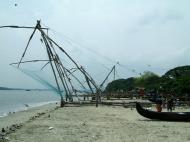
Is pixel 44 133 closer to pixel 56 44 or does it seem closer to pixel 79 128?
pixel 79 128

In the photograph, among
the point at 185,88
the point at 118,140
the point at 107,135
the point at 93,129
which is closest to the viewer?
the point at 118,140

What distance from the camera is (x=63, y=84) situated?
3641 centimetres

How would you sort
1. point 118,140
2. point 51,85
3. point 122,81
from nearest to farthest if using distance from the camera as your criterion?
point 118,140 → point 51,85 → point 122,81

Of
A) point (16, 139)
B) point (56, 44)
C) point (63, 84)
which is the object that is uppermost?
point (56, 44)

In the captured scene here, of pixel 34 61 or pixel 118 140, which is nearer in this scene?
pixel 118 140

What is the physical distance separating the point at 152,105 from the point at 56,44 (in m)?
9.37

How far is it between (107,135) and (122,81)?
115 metres

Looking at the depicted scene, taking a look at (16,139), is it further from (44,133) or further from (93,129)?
(93,129)

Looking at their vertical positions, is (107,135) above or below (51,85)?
below

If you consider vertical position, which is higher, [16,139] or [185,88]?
[185,88]

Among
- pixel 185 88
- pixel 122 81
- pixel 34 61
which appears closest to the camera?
pixel 34 61

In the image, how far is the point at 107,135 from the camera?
15875 millimetres

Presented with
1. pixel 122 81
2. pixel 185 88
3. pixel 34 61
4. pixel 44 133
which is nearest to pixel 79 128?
pixel 44 133

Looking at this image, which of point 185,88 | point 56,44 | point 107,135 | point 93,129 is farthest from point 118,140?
point 185,88
